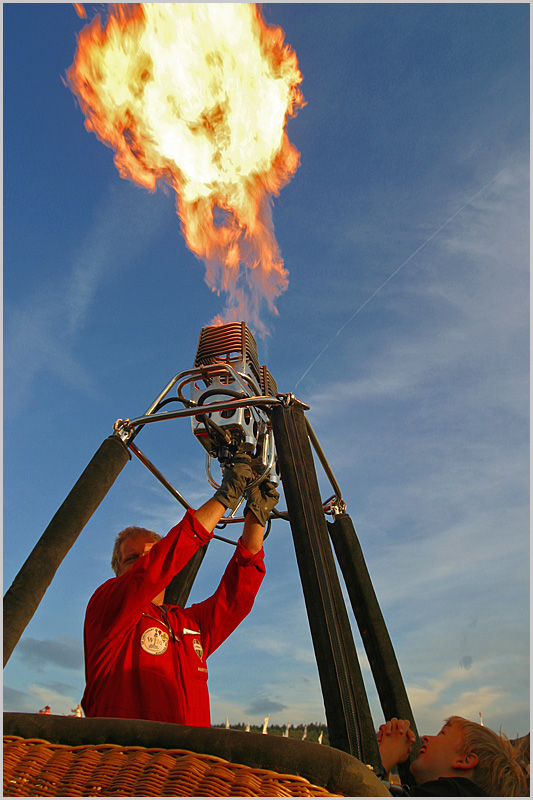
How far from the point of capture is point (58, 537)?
10.1 ft

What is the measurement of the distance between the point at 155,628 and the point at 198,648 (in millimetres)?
544

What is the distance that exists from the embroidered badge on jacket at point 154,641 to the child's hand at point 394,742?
4.83ft

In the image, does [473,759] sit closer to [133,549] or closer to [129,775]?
[129,775]

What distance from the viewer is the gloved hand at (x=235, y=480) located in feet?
12.8

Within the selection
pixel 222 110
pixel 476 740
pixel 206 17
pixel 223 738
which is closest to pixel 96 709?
pixel 476 740

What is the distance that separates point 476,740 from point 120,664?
2.14 m

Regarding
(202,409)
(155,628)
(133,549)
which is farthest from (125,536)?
(202,409)

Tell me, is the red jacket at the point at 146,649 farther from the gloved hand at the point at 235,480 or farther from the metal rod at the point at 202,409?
the metal rod at the point at 202,409

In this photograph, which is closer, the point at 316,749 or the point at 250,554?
the point at 316,749

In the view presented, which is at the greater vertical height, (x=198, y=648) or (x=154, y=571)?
(x=154, y=571)

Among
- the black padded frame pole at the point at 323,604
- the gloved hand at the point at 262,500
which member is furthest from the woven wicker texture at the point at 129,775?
the gloved hand at the point at 262,500

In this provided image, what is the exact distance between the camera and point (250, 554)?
14.8 ft

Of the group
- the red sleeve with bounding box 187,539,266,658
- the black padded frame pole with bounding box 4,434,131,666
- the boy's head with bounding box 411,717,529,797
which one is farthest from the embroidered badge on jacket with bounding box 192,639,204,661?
the boy's head with bounding box 411,717,529,797

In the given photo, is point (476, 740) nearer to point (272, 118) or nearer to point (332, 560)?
point (332, 560)
